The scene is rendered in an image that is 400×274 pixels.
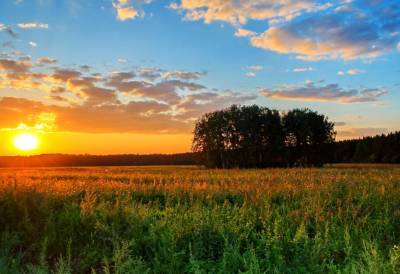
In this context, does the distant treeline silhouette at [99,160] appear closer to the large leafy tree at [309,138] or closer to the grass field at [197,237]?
the large leafy tree at [309,138]

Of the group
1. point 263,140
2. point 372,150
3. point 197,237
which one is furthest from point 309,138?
point 197,237

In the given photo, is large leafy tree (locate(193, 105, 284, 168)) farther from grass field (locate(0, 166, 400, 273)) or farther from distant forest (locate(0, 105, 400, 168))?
grass field (locate(0, 166, 400, 273))

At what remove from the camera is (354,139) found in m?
128

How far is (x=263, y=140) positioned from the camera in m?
72.6

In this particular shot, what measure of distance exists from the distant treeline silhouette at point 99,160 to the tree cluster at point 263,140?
121 feet

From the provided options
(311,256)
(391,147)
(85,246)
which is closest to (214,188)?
(85,246)

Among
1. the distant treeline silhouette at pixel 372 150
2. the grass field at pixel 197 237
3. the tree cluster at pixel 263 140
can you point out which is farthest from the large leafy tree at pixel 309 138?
the grass field at pixel 197 237

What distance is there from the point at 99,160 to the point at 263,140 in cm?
6342

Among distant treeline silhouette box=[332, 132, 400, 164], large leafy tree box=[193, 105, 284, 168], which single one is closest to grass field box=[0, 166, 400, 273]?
large leafy tree box=[193, 105, 284, 168]

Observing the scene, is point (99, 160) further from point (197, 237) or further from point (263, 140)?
point (197, 237)

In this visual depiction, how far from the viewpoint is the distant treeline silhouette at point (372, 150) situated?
350 ft

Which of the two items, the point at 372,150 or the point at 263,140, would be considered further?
the point at 372,150

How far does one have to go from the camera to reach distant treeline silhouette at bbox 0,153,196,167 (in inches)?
4385

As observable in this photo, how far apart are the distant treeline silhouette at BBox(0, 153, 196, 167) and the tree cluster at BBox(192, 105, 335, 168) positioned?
3688cm
